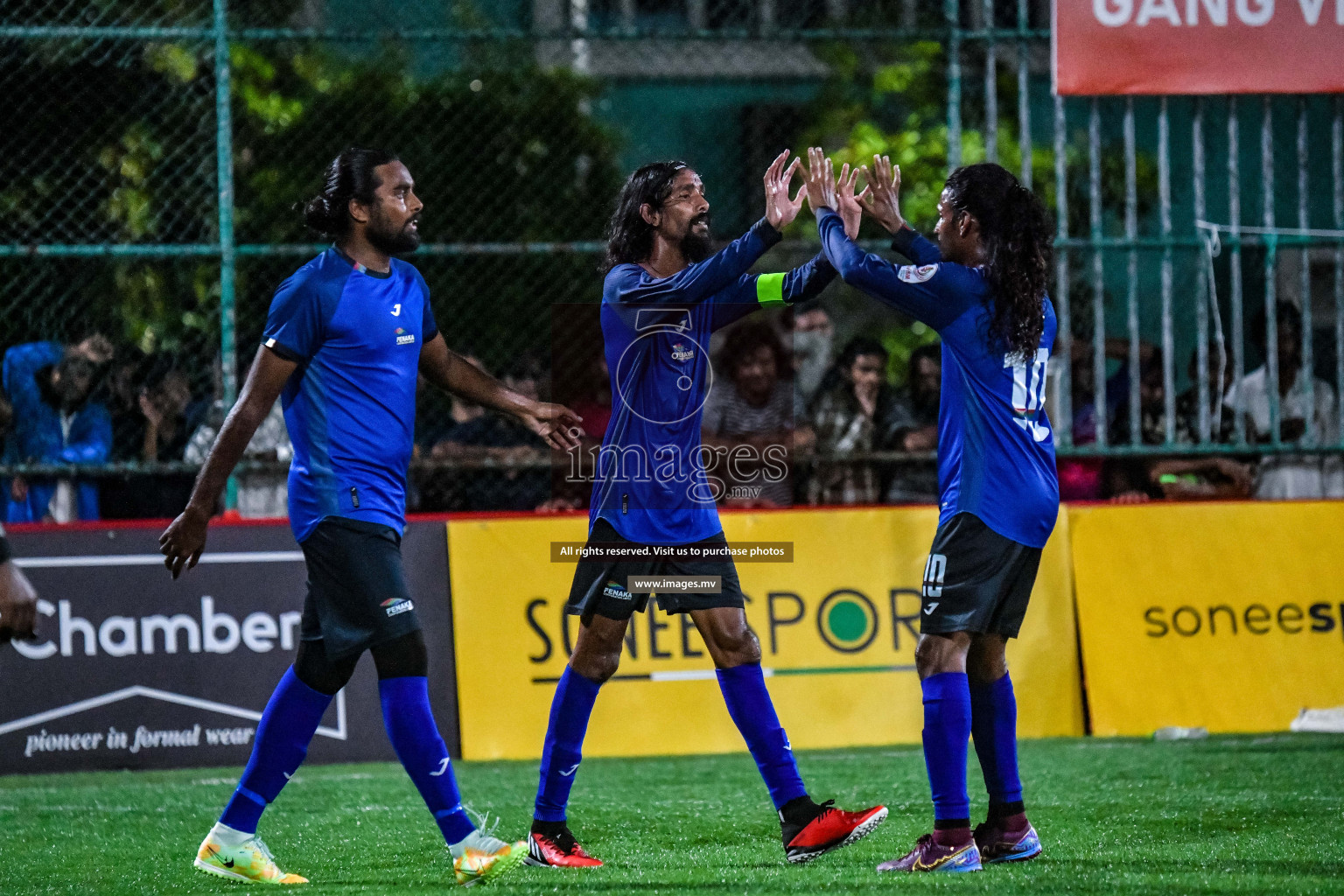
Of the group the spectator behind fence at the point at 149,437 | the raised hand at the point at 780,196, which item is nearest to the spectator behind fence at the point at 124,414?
the spectator behind fence at the point at 149,437

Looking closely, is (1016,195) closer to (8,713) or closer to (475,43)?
(475,43)

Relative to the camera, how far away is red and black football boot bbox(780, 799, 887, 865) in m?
5.47

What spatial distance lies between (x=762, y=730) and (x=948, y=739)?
67cm

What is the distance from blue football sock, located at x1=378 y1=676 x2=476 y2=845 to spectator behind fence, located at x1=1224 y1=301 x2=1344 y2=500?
20.1 ft

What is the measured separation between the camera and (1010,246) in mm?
5363

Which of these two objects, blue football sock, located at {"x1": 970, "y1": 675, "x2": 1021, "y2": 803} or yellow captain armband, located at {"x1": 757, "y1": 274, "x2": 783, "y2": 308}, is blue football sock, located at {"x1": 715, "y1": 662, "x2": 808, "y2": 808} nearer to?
blue football sock, located at {"x1": 970, "y1": 675, "x2": 1021, "y2": 803}

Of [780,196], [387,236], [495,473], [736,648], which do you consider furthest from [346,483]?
[495,473]

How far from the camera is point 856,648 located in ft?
30.4

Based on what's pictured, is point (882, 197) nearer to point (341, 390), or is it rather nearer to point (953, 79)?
point (341, 390)

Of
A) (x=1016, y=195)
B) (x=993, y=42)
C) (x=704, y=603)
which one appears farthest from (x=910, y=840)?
(x=993, y=42)

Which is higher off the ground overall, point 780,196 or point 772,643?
point 780,196

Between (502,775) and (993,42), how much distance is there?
15.9 feet

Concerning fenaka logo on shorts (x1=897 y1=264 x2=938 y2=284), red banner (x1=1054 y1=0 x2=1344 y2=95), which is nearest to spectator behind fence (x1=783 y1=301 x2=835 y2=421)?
red banner (x1=1054 y1=0 x2=1344 y2=95)

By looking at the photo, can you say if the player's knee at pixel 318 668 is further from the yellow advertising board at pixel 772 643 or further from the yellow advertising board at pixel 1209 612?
the yellow advertising board at pixel 1209 612
